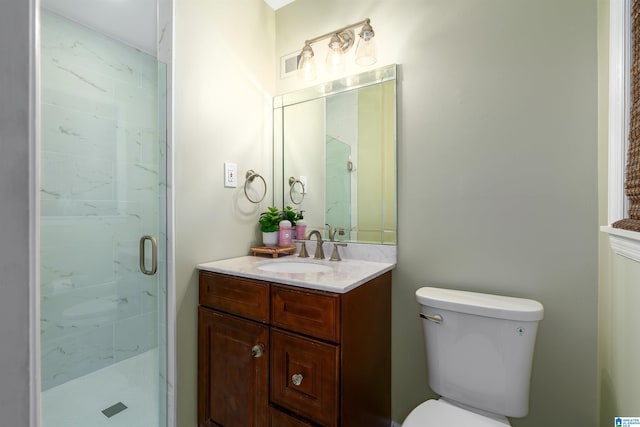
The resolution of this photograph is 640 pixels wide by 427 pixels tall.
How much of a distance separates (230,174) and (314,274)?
0.79 m

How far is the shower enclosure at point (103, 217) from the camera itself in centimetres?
122

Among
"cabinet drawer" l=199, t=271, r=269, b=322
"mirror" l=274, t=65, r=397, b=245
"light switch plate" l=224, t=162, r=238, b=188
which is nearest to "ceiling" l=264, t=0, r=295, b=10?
"mirror" l=274, t=65, r=397, b=245

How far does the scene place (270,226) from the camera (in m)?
1.82

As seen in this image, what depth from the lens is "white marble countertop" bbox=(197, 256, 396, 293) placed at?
3.76 ft

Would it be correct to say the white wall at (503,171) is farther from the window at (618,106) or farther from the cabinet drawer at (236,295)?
the cabinet drawer at (236,295)

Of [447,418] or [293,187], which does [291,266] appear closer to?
[293,187]

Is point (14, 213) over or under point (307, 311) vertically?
over

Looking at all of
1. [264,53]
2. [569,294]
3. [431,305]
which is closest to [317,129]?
[264,53]

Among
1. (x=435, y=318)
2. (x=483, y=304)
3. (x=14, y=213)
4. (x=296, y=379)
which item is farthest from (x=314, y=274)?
(x=14, y=213)

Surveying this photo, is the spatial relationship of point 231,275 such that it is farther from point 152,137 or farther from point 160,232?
point 152,137

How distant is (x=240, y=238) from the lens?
1.78m

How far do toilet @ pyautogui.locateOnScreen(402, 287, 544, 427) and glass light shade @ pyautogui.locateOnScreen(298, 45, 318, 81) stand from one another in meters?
1.40

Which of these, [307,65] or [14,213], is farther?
[307,65]

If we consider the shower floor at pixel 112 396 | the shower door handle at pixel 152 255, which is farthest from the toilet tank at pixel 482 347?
the shower floor at pixel 112 396
